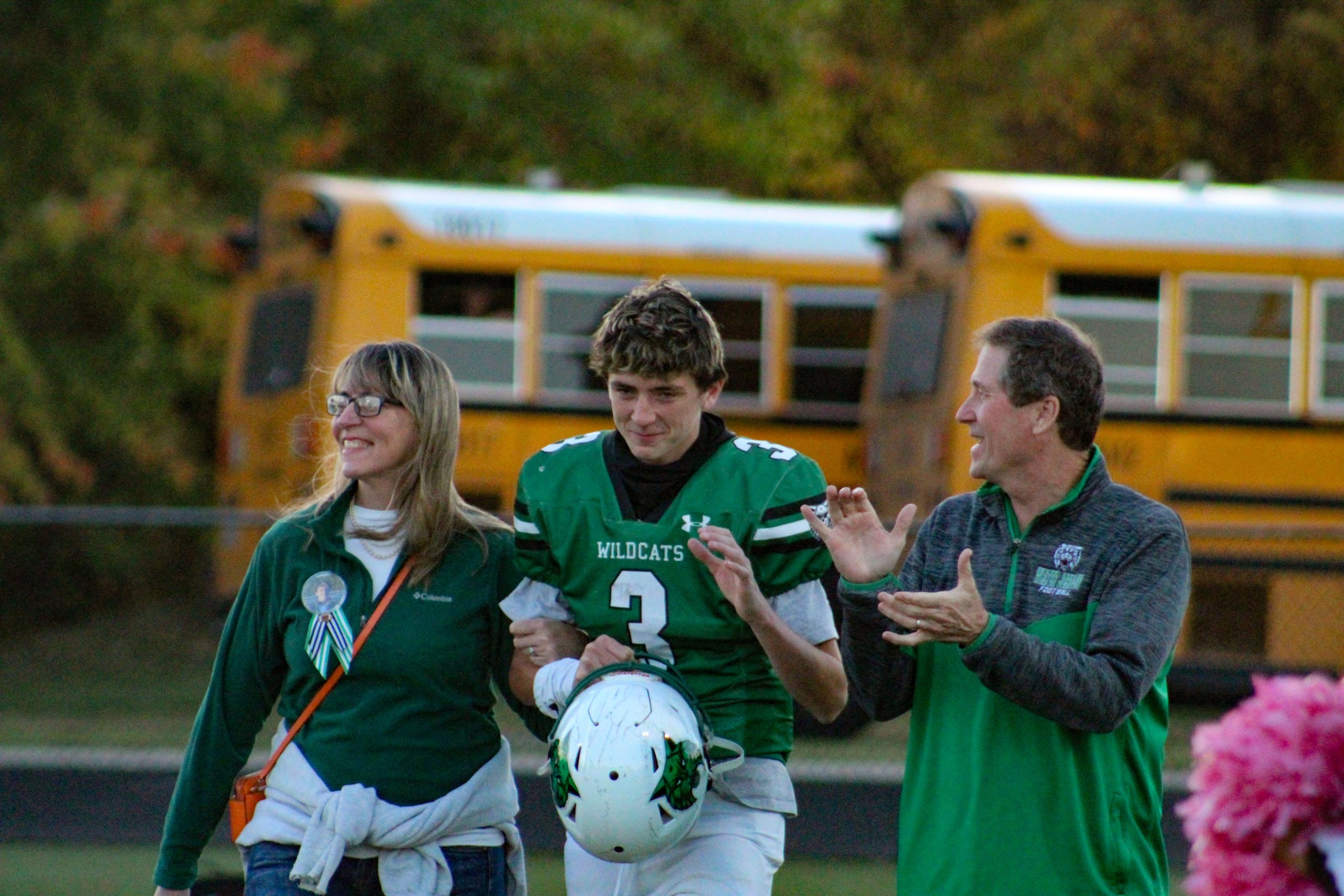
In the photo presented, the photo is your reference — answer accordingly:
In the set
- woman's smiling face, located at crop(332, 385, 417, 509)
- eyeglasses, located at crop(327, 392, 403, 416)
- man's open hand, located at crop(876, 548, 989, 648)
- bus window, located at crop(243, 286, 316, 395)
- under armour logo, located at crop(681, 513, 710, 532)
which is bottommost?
man's open hand, located at crop(876, 548, 989, 648)

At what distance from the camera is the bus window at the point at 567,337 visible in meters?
12.2

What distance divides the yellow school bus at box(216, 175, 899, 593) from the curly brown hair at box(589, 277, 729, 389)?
325 inches

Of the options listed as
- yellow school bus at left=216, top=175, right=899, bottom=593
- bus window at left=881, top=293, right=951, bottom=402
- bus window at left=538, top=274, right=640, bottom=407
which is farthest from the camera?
bus window at left=538, top=274, right=640, bottom=407

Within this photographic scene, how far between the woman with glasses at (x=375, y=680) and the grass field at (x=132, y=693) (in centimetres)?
601

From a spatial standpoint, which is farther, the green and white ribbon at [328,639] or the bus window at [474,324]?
the bus window at [474,324]

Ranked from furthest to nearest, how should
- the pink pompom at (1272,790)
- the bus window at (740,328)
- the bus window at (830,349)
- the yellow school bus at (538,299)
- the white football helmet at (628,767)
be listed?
the bus window at (830,349), the bus window at (740,328), the yellow school bus at (538,299), the white football helmet at (628,767), the pink pompom at (1272,790)

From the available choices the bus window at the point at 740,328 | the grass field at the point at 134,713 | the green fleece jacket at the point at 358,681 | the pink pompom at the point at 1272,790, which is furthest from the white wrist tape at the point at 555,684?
the bus window at the point at 740,328

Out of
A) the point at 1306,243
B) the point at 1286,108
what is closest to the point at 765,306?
the point at 1306,243

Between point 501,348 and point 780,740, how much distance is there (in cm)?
883

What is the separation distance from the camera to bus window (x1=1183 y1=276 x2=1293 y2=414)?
11.4 meters

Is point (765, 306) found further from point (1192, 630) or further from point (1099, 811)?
point (1099, 811)

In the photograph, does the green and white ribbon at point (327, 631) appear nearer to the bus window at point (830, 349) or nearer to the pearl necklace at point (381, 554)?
the pearl necklace at point (381, 554)

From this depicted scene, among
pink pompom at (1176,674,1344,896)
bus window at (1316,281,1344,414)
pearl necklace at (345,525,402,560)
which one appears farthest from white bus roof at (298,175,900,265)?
pink pompom at (1176,674,1344,896)

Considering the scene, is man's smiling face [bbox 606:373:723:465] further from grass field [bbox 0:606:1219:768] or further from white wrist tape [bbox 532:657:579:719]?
grass field [bbox 0:606:1219:768]
